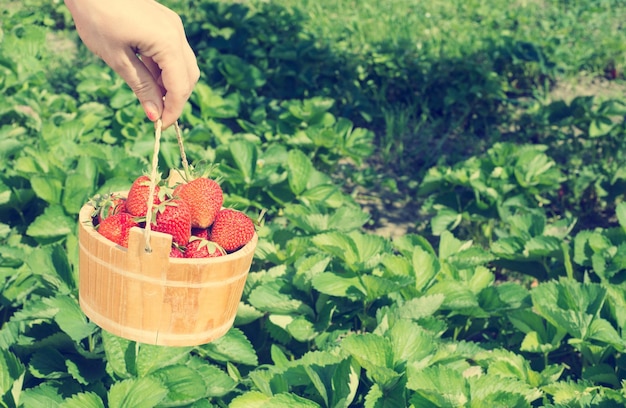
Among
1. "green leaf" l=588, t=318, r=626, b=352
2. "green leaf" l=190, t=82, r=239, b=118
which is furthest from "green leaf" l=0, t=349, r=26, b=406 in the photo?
"green leaf" l=190, t=82, r=239, b=118

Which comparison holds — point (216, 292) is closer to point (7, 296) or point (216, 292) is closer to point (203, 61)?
A: point (7, 296)

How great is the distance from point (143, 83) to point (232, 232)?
39cm

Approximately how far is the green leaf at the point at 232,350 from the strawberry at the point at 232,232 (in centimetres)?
45

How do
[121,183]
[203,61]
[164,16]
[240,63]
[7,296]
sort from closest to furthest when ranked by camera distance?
[164,16]
[7,296]
[121,183]
[240,63]
[203,61]

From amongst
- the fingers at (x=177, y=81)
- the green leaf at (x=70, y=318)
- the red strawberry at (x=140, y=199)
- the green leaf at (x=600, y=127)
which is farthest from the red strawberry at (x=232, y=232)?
the green leaf at (x=600, y=127)

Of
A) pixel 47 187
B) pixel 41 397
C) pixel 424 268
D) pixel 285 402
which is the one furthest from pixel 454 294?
pixel 47 187

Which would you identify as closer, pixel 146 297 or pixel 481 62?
pixel 146 297

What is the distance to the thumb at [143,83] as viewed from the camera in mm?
1649

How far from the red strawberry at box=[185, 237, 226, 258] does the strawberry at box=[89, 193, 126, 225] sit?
0.21m

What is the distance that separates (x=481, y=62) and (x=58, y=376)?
12.0 feet

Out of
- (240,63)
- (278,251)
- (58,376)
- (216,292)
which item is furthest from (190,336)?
(240,63)

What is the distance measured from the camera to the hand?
157cm

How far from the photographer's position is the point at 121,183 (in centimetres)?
278

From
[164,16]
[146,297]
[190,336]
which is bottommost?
[190,336]
